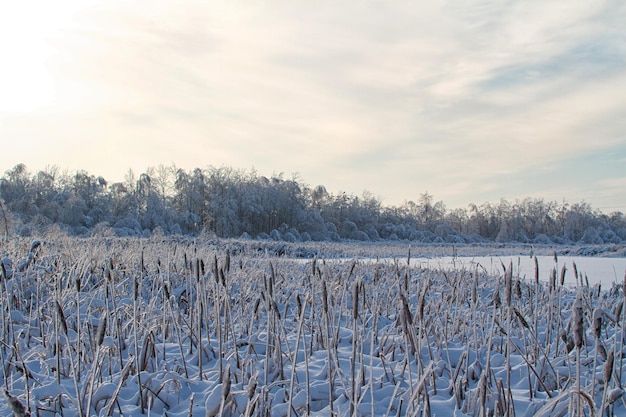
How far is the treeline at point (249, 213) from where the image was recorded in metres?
47.3

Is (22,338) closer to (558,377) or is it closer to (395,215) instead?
(558,377)

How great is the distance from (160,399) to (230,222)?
53.3 meters

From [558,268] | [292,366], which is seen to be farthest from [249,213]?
[292,366]

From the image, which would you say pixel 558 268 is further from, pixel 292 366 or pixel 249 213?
pixel 249 213

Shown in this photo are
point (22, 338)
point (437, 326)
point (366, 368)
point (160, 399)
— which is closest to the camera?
point (160, 399)

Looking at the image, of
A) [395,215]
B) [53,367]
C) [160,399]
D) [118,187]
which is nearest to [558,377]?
[160,399]

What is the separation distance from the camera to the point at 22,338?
452cm

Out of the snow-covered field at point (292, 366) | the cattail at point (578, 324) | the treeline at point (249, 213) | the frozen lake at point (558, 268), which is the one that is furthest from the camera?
the treeline at point (249, 213)

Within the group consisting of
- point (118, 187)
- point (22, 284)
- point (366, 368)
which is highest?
point (118, 187)

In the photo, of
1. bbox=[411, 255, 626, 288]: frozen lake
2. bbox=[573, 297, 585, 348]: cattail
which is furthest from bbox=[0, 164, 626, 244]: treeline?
bbox=[573, 297, 585, 348]: cattail

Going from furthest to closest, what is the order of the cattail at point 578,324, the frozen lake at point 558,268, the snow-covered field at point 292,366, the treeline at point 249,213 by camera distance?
the treeline at point 249,213 → the frozen lake at point 558,268 → the snow-covered field at point 292,366 → the cattail at point 578,324

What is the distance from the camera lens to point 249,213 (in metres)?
58.0

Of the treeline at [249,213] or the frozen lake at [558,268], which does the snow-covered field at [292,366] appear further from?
the treeline at [249,213]

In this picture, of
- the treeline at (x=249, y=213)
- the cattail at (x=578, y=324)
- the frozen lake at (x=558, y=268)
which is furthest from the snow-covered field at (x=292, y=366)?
the treeline at (x=249, y=213)
